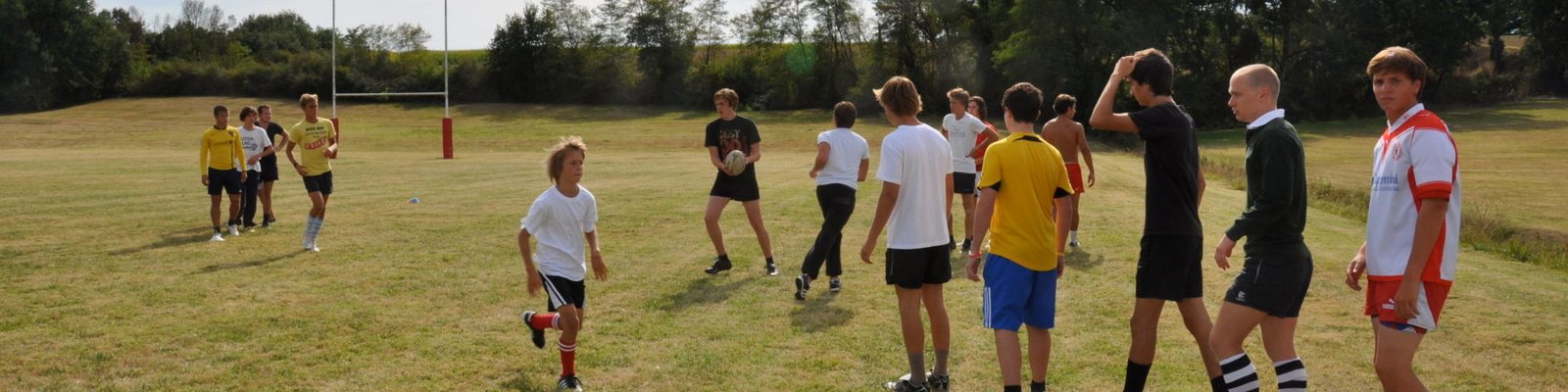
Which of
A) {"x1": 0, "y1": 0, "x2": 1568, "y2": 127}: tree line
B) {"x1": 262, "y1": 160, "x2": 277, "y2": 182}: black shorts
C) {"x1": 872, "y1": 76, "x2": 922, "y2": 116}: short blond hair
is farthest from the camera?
{"x1": 0, "y1": 0, "x2": 1568, "y2": 127}: tree line

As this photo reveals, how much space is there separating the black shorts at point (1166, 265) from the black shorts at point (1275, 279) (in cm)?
41

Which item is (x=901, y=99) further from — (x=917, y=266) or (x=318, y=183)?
(x=318, y=183)

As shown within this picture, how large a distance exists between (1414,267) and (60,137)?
186 ft

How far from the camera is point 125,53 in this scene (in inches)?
2923

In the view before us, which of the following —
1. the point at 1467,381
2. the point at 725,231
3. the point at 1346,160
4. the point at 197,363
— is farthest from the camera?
the point at 1346,160

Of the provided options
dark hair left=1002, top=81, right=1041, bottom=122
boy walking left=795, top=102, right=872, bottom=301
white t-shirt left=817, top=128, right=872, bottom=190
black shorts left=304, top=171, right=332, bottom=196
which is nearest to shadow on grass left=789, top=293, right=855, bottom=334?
boy walking left=795, top=102, right=872, bottom=301

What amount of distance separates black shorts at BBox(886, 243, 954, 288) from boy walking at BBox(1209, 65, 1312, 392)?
1540 millimetres

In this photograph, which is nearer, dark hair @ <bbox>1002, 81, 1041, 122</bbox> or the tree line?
dark hair @ <bbox>1002, 81, 1041, 122</bbox>

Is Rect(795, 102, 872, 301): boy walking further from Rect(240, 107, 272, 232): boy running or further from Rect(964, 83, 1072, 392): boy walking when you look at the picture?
Rect(240, 107, 272, 232): boy running

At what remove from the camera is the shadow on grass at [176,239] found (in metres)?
12.3

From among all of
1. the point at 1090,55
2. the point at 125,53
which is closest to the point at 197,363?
the point at 1090,55

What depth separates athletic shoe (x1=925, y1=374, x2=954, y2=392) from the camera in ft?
21.1

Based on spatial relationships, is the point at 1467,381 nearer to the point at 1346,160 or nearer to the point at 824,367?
the point at 824,367

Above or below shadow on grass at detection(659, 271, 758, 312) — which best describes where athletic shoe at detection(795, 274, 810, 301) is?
above
